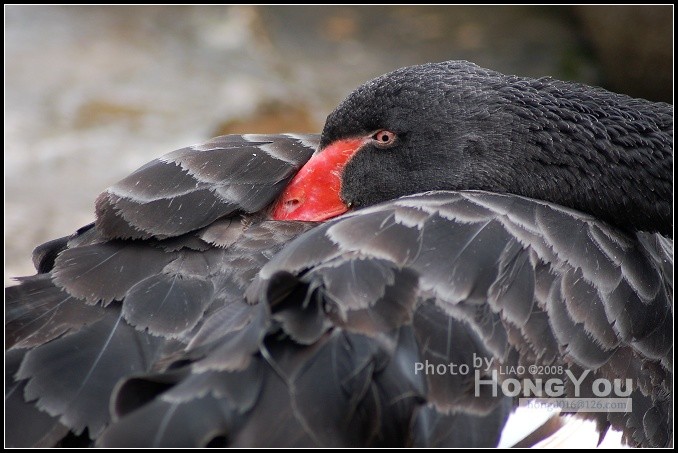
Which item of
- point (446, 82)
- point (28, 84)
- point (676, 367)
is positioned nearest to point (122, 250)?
point (446, 82)

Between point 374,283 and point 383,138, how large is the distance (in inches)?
40.3

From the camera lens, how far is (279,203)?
2600 millimetres

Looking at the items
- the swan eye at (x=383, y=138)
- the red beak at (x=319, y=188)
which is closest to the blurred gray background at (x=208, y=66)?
the red beak at (x=319, y=188)

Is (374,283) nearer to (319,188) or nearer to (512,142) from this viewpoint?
(319,188)

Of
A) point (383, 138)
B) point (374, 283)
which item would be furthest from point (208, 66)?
point (374, 283)

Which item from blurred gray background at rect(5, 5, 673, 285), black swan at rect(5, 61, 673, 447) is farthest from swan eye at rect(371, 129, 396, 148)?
blurred gray background at rect(5, 5, 673, 285)

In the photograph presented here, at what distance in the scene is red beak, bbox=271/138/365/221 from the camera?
8.54 feet

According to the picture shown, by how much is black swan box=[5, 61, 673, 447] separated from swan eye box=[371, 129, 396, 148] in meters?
0.01

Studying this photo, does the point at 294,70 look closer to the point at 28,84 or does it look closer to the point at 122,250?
Result: the point at 28,84

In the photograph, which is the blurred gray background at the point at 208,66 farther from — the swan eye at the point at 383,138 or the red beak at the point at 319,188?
the swan eye at the point at 383,138

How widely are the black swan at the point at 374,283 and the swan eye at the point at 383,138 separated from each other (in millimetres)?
11

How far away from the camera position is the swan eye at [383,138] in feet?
9.26

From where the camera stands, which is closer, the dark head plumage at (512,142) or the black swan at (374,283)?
the black swan at (374,283)

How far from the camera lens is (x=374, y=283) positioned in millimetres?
1915
